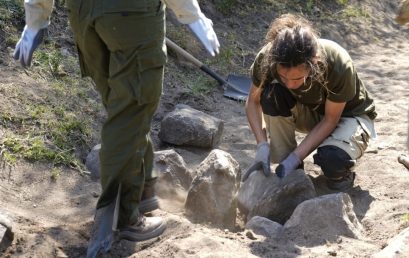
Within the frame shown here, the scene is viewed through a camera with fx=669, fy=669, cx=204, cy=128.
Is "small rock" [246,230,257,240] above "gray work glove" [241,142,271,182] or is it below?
above

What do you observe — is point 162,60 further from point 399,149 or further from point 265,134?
point 399,149

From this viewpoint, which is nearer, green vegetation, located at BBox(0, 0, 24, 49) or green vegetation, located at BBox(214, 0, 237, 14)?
green vegetation, located at BBox(0, 0, 24, 49)

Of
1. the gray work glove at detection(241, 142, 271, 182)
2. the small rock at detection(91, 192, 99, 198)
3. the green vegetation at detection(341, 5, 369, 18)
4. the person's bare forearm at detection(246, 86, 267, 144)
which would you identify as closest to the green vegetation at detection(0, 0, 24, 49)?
the small rock at detection(91, 192, 99, 198)


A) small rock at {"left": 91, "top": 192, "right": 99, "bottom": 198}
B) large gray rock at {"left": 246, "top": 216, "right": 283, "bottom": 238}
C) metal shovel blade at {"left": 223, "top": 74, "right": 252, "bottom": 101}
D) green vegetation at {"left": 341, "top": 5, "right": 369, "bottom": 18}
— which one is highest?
large gray rock at {"left": 246, "top": 216, "right": 283, "bottom": 238}

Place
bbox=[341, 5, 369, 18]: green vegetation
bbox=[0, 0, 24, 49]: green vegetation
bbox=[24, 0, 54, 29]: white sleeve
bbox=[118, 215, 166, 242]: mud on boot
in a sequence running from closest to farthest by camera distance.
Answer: bbox=[24, 0, 54, 29]: white sleeve → bbox=[118, 215, 166, 242]: mud on boot → bbox=[0, 0, 24, 49]: green vegetation → bbox=[341, 5, 369, 18]: green vegetation

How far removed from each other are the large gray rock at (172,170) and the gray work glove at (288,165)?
1.61 feet

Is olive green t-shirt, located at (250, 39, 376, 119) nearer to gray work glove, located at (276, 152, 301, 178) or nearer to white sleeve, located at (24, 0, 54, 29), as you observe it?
gray work glove, located at (276, 152, 301, 178)

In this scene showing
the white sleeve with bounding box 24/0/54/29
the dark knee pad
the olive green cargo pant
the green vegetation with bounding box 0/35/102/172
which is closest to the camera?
the olive green cargo pant

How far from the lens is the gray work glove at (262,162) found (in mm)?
3637

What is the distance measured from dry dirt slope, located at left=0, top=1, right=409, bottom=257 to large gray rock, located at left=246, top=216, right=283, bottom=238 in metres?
0.07

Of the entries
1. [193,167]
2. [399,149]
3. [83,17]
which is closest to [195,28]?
[83,17]

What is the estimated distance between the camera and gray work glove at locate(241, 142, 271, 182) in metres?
3.64

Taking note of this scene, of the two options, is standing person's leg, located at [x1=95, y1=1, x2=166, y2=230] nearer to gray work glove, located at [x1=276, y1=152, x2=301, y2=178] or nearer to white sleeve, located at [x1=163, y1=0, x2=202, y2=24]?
white sleeve, located at [x1=163, y1=0, x2=202, y2=24]

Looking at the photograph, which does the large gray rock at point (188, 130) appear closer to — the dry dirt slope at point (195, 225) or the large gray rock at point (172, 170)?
the dry dirt slope at point (195, 225)
